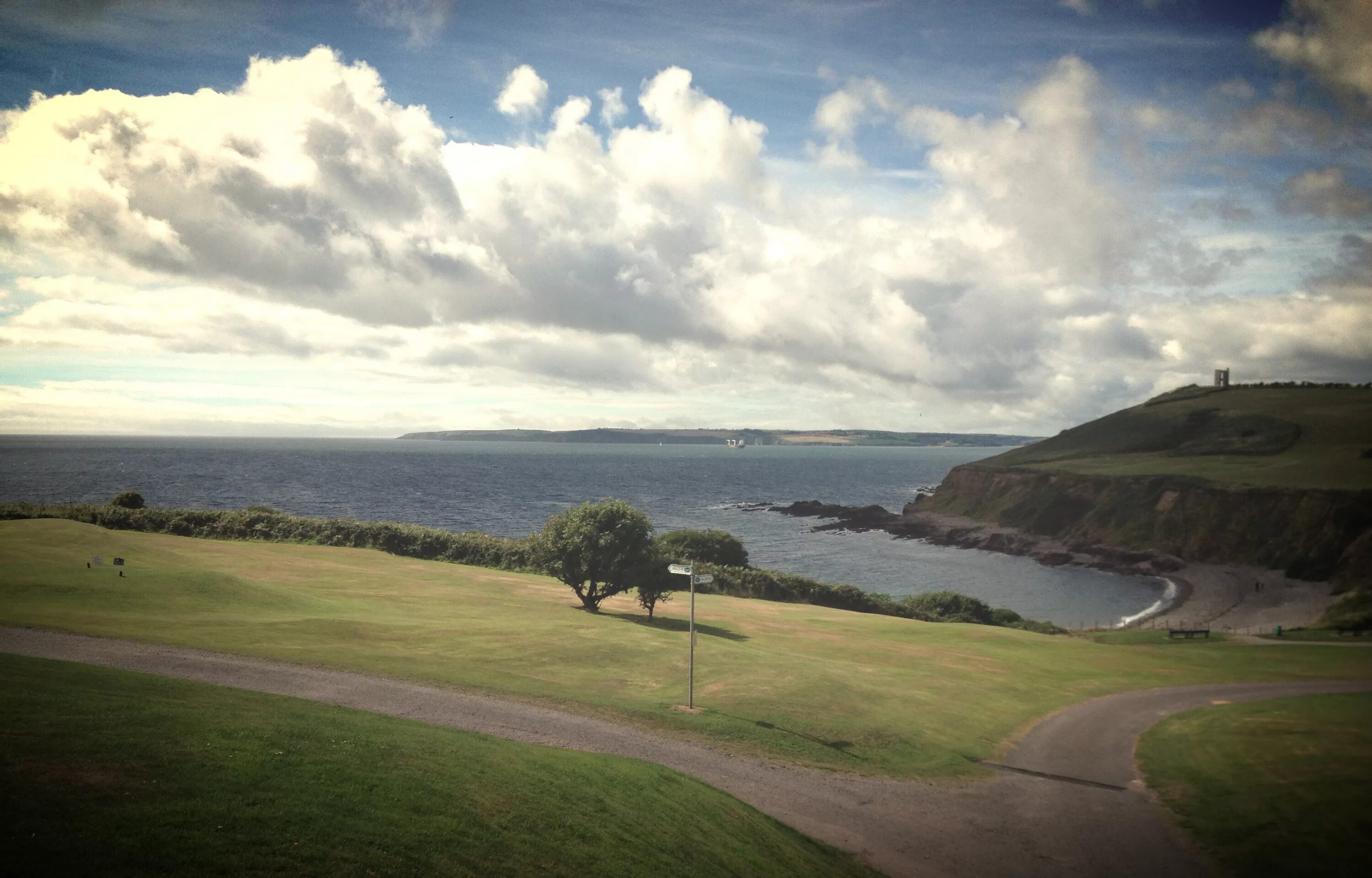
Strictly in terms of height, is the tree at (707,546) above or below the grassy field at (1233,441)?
below

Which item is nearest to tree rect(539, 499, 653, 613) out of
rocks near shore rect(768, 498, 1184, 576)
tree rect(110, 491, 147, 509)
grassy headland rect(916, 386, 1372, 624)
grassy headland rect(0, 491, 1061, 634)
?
grassy headland rect(0, 491, 1061, 634)

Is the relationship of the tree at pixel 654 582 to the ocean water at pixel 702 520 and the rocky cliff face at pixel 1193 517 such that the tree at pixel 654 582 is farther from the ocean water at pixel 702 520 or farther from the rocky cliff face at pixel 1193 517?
the rocky cliff face at pixel 1193 517

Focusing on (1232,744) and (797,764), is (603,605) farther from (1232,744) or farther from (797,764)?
(1232,744)

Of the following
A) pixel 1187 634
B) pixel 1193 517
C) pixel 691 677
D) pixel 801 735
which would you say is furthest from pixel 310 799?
pixel 1193 517

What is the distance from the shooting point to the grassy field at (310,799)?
35.5 feet

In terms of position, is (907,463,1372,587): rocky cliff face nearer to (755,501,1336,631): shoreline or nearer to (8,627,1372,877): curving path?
(755,501,1336,631): shoreline

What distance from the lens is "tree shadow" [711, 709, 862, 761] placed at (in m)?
28.2

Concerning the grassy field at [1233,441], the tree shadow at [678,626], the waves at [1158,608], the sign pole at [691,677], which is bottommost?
the waves at [1158,608]

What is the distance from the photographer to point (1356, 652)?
169 ft

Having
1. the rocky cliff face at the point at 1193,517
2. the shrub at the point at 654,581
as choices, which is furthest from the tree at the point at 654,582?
the rocky cliff face at the point at 1193,517

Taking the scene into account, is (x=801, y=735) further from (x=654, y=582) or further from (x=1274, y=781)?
(x=654, y=582)

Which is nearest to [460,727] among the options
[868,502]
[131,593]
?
[131,593]

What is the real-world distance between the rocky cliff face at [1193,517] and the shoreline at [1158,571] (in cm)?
237

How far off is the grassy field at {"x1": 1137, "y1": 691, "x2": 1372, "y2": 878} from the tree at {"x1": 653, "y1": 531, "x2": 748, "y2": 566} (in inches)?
2151
